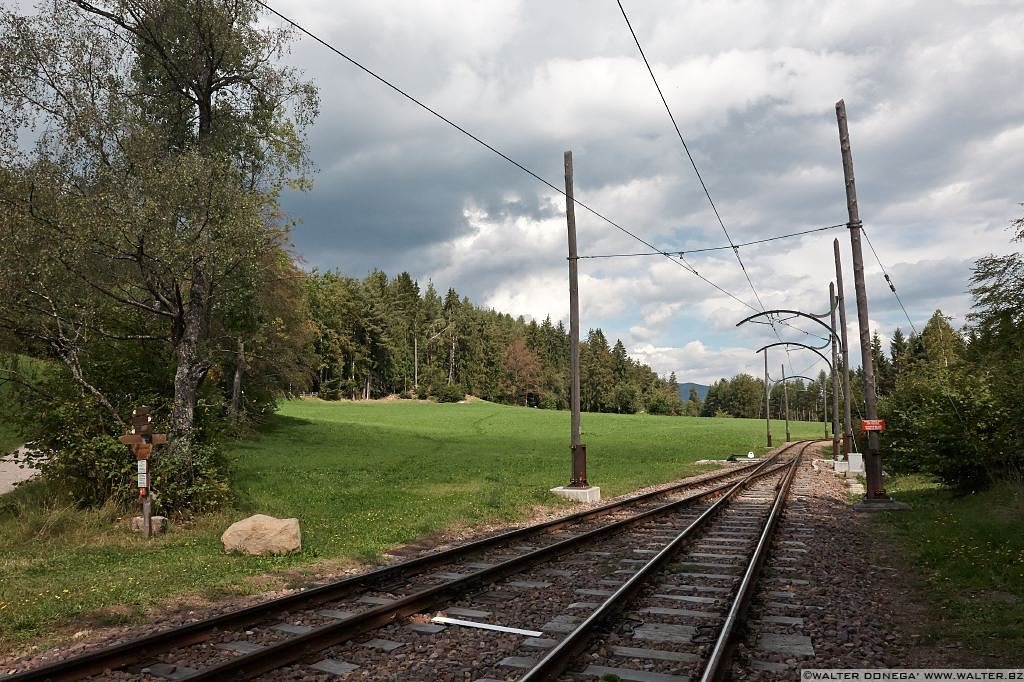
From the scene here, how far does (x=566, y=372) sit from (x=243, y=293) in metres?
149

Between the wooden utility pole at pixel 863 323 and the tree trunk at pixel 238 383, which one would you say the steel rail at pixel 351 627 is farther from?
the tree trunk at pixel 238 383

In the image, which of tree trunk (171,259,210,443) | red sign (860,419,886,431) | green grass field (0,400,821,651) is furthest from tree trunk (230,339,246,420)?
red sign (860,419,886,431)

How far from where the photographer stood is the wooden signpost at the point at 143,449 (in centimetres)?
1316

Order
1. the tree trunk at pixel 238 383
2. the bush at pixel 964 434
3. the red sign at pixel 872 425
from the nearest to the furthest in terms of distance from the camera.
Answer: the bush at pixel 964 434 → the red sign at pixel 872 425 → the tree trunk at pixel 238 383

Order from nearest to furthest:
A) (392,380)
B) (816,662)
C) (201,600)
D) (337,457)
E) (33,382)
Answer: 1. (816,662)
2. (201,600)
3. (33,382)
4. (337,457)
5. (392,380)

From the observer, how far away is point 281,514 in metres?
16.9

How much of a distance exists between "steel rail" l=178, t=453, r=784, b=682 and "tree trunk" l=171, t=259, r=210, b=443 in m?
9.07

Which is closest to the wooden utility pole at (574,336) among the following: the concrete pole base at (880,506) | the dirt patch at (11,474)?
the concrete pole base at (880,506)

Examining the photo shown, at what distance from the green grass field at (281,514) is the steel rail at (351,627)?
2796 millimetres

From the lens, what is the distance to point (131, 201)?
1500 centimetres

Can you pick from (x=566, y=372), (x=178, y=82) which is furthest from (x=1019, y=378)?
(x=566, y=372)

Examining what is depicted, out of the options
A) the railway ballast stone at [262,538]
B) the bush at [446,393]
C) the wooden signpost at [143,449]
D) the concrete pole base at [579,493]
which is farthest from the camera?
the bush at [446,393]

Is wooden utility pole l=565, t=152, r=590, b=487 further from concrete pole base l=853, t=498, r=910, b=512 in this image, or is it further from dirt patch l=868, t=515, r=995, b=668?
dirt patch l=868, t=515, r=995, b=668

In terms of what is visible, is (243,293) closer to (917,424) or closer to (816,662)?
(816,662)
